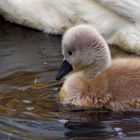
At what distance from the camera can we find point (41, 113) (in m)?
5.54

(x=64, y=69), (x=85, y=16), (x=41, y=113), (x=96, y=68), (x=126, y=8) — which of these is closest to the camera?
(x=41, y=113)

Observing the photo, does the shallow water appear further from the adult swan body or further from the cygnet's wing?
the cygnet's wing

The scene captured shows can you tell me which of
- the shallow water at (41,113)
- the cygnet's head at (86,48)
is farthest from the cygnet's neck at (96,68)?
the shallow water at (41,113)

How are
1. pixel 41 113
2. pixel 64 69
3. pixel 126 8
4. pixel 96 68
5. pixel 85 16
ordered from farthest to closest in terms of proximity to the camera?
pixel 85 16 < pixel 126 8 < pixel 64 69 < pixel 96 68 < pixel 41 113

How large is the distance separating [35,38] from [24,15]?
303mm

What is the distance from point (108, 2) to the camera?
7.02m

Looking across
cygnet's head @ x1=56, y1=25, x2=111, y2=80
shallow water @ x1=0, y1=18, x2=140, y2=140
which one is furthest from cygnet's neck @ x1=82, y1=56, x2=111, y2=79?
shallow water @ x1=0, y1=18, x2=140, y2=140

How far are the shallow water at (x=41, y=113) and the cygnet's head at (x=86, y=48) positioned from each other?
0.37m

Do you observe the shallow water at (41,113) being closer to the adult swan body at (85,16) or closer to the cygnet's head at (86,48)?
the cygnet's head at (86,48)

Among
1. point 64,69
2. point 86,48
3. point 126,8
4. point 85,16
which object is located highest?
point 86,48

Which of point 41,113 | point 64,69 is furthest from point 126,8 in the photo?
point 41,113

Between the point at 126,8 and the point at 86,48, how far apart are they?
1.41 m

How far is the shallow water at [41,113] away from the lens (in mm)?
5223

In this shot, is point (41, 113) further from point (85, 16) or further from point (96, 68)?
point (85, 16)
